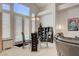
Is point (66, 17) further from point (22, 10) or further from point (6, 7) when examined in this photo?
point (6, 7)

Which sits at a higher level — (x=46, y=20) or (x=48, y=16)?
(x=48, y=16)

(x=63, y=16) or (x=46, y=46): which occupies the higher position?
(x=63, y=16)

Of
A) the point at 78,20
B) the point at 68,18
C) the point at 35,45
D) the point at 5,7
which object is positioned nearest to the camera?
the point at 5,7

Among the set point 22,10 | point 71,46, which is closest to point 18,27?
point 22,10

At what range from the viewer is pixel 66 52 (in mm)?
1946

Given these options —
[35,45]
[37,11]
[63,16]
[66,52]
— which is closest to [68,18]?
[63,16]

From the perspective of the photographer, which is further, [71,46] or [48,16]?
[48,16]

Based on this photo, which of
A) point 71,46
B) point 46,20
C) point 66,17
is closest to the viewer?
point 71,46

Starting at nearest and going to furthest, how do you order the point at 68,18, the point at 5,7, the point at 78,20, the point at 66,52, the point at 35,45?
the point at 66,52, the point at 5,7, the point at 78,20, the point at 68,18, the point at 35,45

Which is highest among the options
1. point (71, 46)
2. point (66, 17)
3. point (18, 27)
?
point (66, 17)

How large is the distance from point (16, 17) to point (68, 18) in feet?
6.59

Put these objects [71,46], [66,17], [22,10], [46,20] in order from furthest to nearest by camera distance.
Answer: [66,17] < [46,20] < [22,10] < [71,46]

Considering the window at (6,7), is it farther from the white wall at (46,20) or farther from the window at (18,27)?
A: the white wall at (46,20)

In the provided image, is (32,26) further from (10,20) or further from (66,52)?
(66,52)
